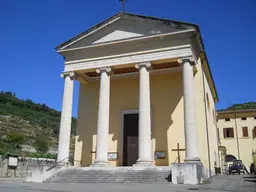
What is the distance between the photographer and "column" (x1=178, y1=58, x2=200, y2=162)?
47.4 feet

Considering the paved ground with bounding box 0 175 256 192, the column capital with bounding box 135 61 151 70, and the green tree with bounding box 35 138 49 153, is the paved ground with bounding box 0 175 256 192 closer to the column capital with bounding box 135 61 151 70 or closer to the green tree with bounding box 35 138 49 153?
the column capital with bounding box 135 61 151 70

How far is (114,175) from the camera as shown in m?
14.1

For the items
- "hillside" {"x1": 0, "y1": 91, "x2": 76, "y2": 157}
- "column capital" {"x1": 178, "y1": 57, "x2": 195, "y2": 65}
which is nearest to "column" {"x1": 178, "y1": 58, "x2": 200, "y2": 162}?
"column capital" {"x1": 178, "y1": 57, "x2": 195, "y2": 65}

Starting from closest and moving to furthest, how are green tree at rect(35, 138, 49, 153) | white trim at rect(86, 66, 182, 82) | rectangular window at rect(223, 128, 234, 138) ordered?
white trim at rect(86, 66, 182, 82), rectangular window at rect(223, 128, 234, 138), green tree at rect(35, 138, 49, 153)

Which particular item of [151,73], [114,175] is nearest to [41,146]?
[151,73]

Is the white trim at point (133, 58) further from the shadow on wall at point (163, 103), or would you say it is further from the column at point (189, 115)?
the shadow on wall at point (163, 103)

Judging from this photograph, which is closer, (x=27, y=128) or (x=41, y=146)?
(x=41, y=146)

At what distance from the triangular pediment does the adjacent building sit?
2709cm

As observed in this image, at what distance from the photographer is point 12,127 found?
178ft

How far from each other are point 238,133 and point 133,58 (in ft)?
91.0

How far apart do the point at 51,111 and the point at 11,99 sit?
494 inches

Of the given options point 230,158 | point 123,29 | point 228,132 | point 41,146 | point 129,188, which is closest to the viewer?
point 129,188

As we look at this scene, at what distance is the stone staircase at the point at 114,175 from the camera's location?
43.8ft

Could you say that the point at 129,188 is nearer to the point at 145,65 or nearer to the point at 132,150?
the point at 145,65
